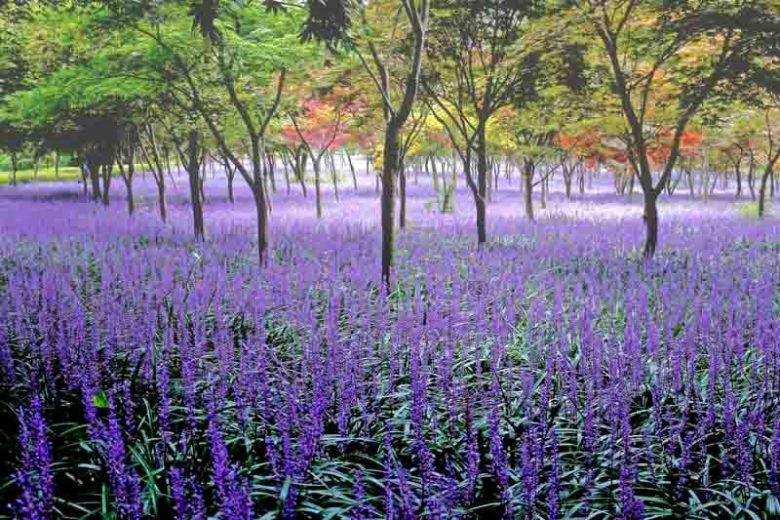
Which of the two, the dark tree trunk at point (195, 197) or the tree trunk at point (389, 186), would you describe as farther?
the dark tree trunk at point (195, 197)

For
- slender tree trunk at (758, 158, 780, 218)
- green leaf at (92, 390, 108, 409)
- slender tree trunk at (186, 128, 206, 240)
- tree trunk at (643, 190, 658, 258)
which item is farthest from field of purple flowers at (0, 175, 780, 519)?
slender tree trunk at (758, 158, 780, 218)

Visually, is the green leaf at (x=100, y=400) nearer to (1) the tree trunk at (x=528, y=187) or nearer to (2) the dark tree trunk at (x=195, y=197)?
(2) the dark tree trunk at (x=195, y=197)

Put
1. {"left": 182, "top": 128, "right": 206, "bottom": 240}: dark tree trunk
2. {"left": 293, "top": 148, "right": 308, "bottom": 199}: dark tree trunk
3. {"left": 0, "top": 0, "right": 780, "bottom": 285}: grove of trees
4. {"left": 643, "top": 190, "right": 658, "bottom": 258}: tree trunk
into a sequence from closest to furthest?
{"left": 0, "top": 0, "right": 780, "bottom": 285}: grove of trees → {"left": 643, "top": 190, "right": 658, "bottom": 258}: tree trunk → {"left": 182, "top": 128, "right": 206, "bottom": 240}: dark tree trunk → {"left": 293, "top": 148, "right": 308, "bottom": 199}: dark tree trunk

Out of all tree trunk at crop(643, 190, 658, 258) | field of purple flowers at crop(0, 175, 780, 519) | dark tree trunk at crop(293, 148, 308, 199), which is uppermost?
dark tree trunk at crop(293, 148, 308, 199)

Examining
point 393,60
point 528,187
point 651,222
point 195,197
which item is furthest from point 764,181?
point 195,197

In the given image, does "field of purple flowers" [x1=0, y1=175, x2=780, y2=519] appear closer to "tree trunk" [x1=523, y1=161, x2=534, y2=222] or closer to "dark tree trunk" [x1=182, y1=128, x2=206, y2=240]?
"dark tree trunk" [x1=182, y1=128, x2=206, y2=240]

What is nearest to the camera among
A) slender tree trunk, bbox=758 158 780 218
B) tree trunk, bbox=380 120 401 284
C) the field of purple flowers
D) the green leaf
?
the field of purple flowers

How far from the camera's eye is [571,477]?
374cm

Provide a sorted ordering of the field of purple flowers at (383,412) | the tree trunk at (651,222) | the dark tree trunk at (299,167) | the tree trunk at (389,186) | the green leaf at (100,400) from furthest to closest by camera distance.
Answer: the dark tree trunk at (299,167)
the tree trunk at (651,222)
the tree trunk at (389,186)
the green leaf at (100,400)
the field of purple flowers at (383,412)

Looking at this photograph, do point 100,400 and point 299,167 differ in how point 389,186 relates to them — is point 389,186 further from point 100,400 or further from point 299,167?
point 299,167

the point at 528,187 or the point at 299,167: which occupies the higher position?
the point at 299,167

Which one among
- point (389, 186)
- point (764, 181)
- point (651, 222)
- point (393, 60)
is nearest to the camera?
point (389, 186)

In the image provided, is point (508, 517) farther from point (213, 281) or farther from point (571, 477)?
point (213, 281)

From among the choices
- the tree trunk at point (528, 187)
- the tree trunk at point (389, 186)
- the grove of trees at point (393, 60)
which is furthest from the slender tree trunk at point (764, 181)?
the tree trunk at point (389, 186)
